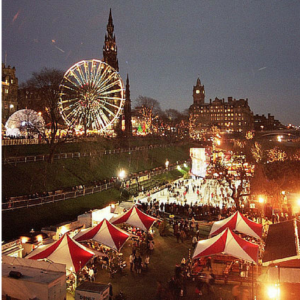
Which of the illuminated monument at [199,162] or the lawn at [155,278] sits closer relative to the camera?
the lawn at [155,278]

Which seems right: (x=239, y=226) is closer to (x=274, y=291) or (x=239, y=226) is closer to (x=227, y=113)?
(x=274, y=291)

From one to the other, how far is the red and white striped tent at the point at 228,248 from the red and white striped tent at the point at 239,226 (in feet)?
7.04

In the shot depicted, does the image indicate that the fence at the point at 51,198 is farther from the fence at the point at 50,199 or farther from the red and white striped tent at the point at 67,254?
the red and white striped tent at the point at 67,254

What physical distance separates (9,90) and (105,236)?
43754 millimetres

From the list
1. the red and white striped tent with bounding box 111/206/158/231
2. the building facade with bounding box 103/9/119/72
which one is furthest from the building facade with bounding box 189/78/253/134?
the red and white striped tent with bounding box 111/206/158/231

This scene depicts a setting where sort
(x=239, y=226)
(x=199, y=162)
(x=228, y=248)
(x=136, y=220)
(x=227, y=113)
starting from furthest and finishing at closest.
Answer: (x=227, y=113)
(x=199, y=162)
(x=136, y=220)
(x=239, y=226)
(x=228, y=248)

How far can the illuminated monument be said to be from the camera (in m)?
34.8

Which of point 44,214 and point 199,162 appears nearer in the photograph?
point 44,214

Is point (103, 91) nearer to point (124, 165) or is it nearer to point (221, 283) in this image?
point (124, 165)

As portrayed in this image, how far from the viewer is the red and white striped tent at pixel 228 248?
445 inches

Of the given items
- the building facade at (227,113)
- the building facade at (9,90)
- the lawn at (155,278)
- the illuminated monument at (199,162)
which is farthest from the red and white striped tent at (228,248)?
the building facade at (227,113)

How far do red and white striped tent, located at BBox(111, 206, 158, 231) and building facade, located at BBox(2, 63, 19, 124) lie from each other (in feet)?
127

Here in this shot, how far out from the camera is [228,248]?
37.9 feet

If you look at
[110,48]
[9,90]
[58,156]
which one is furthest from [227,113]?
[58,156]
